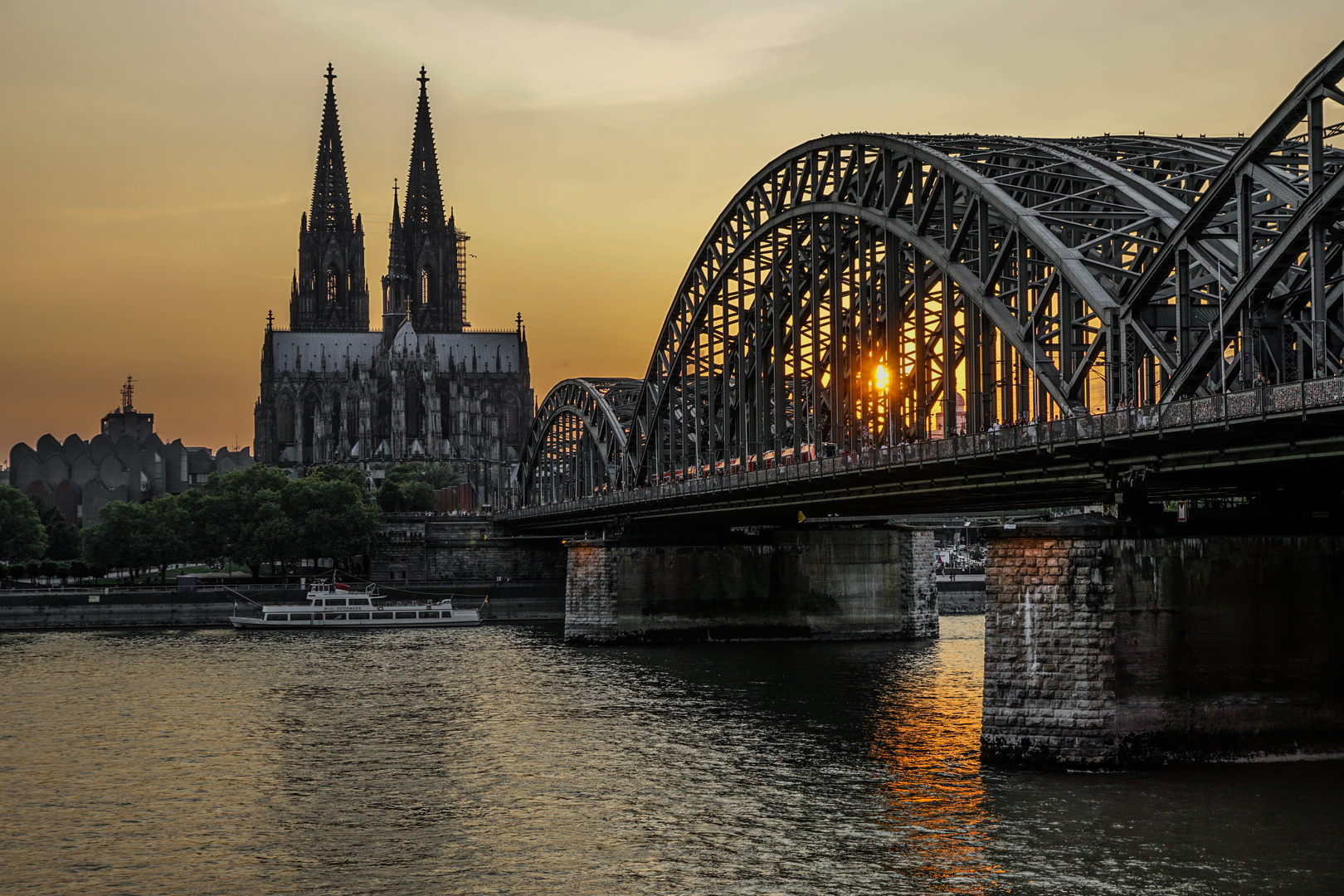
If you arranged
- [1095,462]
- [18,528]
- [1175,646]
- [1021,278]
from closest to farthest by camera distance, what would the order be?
[1175,646] < [1095,462] < [1021,278] < [18,528]

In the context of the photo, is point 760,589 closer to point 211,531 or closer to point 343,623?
point 343,623

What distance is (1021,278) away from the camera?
176ft

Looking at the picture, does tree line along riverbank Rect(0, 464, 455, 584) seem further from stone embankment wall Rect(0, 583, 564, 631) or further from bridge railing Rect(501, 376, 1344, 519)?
bridge railing Rect(501, 376, 1344, 519)

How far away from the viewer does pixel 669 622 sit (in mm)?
92250

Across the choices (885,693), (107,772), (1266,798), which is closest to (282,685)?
(107,772)

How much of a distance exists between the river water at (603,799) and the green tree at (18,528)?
77.8 m

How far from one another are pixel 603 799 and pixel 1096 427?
17.1 meters

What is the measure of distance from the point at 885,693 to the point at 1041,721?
20.6 m

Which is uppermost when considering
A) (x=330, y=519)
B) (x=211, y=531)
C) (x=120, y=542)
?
(x=330, y=519)

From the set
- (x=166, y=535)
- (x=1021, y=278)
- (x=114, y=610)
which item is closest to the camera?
(x=1021, y=278)

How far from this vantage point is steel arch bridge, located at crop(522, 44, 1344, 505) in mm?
41219

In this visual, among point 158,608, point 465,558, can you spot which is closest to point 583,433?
point 465,558

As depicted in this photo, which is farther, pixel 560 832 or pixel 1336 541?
pixel 1336 541

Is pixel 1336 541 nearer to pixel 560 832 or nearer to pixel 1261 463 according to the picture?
pixel 1261 463
